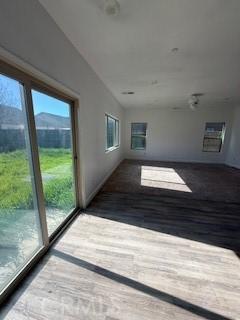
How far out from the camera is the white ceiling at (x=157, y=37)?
1.56 meters

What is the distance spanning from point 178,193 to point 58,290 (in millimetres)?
3051

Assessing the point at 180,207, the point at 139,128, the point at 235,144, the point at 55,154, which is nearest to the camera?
the point at 55,154

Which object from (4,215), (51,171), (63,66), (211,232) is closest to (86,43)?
(63,66)

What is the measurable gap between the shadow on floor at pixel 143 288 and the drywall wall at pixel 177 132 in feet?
21.0

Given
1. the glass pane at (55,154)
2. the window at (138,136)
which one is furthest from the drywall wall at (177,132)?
the glass pane at (55,154)

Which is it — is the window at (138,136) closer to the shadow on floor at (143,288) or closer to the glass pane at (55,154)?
the glass pane at (55,154)

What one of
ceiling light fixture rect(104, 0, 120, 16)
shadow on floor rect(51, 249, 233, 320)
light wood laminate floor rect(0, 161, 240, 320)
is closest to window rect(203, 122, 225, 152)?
light wood laminate floor rect(0, 161, 240, 320)

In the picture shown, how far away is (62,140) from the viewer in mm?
2352

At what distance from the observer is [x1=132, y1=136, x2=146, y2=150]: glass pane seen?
783cm

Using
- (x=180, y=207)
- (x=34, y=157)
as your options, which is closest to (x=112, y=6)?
(x=34, y=157)

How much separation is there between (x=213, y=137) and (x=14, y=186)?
783cm

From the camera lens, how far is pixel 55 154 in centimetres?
219

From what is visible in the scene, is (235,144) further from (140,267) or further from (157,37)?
(140,267)

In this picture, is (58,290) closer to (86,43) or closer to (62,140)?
(62,140)
